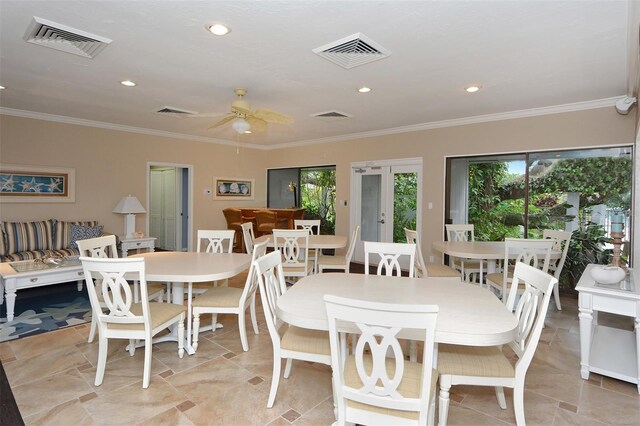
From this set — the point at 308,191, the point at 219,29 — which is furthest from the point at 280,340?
the point at 308,191

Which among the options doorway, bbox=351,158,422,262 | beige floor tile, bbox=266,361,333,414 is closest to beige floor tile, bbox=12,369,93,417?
beige floor tile, bbox=266,361,333,414

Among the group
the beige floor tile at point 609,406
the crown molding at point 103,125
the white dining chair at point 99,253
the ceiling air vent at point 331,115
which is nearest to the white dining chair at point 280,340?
the white dining chair at point 99,253

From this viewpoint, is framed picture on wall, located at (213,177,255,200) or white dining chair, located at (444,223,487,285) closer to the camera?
white dining chair, located at (444,223,487,285)

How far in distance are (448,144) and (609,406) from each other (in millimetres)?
4179

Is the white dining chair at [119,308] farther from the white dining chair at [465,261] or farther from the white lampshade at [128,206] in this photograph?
the white lampshade at [128,206]

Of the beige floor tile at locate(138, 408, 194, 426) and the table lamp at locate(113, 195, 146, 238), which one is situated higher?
the table lamp at locate(113, 195, 146, 238)

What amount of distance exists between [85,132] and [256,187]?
3.61 meters

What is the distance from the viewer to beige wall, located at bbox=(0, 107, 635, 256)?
4762 mm

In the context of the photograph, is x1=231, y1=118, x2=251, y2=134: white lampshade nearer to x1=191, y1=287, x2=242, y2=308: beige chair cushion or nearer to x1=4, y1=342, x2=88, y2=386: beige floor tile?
x1=191, y1=287, x2=242, y2=308: beige chair cushion

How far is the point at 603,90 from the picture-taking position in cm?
404

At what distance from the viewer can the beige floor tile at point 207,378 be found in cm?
242

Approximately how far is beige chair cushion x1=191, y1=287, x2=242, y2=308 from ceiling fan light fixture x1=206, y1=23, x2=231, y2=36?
2.14 metres

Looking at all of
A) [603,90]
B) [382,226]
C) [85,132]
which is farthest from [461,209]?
[85,132]

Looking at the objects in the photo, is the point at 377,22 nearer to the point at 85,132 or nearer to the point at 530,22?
the point at 530,22
